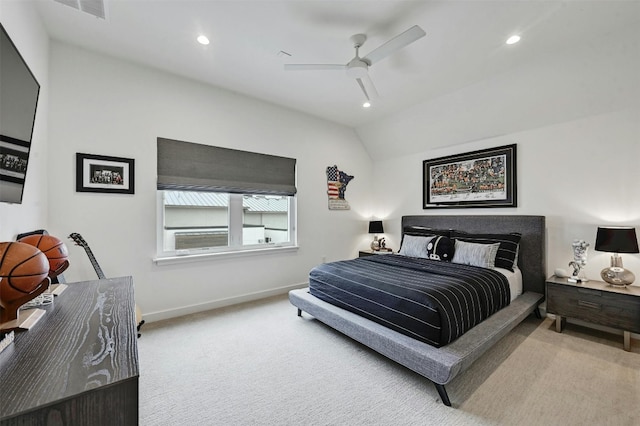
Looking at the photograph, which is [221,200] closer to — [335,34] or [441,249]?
[335,34]

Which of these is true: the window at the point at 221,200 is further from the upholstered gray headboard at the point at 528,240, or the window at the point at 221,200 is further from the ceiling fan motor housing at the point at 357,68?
the upholstered gray headboard at the point at 528,240

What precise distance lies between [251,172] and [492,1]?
3048mm

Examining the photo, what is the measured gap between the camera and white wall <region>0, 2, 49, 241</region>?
1715 millimetres

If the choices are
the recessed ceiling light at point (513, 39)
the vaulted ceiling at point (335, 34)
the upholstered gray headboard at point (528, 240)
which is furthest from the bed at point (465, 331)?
the recessed ceiling light at point (513, 39)

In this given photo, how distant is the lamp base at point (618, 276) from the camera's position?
2629mm

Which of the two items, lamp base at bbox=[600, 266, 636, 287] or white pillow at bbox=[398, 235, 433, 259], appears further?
white pillow at bbox=[398, 235, 433, 259]

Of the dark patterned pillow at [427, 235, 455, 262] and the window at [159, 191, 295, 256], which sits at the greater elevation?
the window at [159, 191, 295, 256]

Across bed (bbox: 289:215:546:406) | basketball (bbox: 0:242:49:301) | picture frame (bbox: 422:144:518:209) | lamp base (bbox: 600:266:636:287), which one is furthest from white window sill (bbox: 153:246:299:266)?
lamp base (bbox: 600:266:636:287)

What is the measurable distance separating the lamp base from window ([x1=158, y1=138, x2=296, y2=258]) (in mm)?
3641

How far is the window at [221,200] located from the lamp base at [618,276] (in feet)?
11.9

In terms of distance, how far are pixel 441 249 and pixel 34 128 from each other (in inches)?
171

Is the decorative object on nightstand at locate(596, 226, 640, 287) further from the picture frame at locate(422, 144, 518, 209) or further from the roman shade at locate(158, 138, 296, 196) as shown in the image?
the roman shade at locate(158, 138, 296, 196)

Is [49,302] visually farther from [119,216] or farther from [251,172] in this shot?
[251,172]

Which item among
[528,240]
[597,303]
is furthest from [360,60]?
[597,303]
